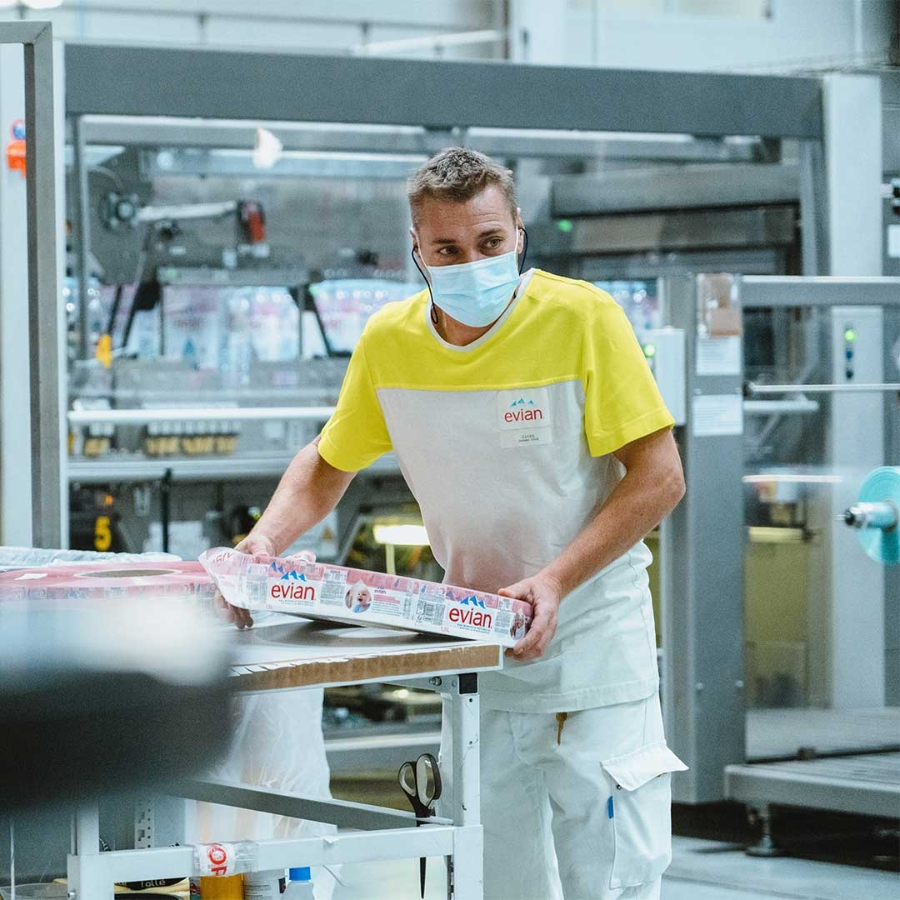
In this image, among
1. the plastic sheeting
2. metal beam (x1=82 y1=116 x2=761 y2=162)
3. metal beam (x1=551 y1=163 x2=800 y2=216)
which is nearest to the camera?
the plastic sheeting

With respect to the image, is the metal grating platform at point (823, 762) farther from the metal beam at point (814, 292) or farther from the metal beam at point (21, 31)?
the metal beam at point (21, 31)

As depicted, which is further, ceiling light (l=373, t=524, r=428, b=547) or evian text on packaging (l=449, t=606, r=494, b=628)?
ceiling light (l=373, t=524, r=428, b=547)

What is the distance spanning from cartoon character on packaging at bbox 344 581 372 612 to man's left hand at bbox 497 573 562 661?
0.62 feet

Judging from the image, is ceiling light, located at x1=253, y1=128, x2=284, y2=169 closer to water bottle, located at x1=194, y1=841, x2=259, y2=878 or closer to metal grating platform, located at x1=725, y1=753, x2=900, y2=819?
metal grating platform, located at x1=725, y1=753, x2=900, y2=819

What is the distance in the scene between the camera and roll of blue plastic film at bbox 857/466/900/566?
4055mm

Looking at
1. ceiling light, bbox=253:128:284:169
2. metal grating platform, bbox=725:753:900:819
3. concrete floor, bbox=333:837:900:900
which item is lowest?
concrete floor, bbox=333:837:900:900

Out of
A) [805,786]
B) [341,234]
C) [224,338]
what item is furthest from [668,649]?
[341,234]

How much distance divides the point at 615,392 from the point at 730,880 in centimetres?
223

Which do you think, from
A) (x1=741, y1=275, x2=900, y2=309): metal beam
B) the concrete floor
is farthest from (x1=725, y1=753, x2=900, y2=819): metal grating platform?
(x1=741, y1=275, x2=900, y2=309): metal beam

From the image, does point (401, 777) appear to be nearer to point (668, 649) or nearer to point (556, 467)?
point (556, 467)

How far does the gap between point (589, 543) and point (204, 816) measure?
3.38 feet

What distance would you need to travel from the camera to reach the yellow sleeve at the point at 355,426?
2.57 meters

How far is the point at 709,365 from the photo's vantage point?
14.6ft

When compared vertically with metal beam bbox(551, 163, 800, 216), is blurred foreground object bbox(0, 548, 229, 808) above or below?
below
